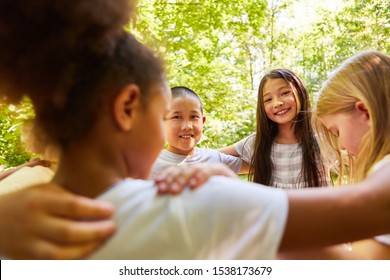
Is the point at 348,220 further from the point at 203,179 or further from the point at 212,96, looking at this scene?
the point at 212,96

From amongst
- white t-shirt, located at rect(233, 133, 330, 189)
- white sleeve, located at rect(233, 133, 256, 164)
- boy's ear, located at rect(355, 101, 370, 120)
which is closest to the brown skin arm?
boy's ear, located at rect(355, 101, 370, 120)

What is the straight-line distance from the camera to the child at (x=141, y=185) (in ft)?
2.53

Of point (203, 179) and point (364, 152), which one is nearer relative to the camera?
point (203, 179)

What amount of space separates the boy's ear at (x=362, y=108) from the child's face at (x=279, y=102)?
4.19 ft

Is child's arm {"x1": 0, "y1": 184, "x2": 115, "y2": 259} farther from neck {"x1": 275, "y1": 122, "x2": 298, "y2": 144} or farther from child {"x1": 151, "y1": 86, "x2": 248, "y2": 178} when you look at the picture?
neck {"x1": 275, "y1": 122, "x2": 298, "y2": 144}

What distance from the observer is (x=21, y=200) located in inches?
33.1

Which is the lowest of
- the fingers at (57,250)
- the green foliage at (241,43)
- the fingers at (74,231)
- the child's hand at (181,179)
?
the fingers at (57,250)

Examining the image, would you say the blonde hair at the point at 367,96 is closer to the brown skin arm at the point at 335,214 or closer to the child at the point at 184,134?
the brown skin arm at the point at 335,214

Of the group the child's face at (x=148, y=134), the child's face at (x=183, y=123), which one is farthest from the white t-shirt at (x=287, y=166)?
the child's face at (x=148, y=134)

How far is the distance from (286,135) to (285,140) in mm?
38

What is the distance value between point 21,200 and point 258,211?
0.48 metres

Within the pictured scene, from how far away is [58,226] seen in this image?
2.53 feet

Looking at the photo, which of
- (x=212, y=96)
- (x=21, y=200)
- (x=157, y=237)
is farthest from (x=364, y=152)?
(x=212, y=96)

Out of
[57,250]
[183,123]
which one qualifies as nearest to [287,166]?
[183,123]
